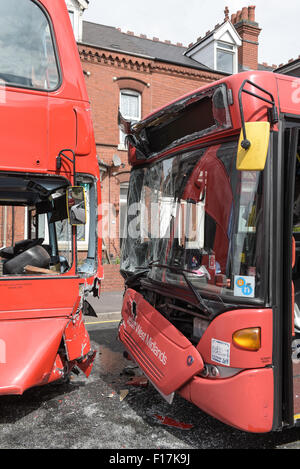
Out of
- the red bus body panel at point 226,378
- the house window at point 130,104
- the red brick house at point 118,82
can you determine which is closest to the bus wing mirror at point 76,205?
the red bus body panel at point 226,378

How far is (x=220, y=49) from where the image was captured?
688 inches

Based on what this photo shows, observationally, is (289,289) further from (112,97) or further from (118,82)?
(118,82)

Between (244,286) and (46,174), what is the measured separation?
217 cm

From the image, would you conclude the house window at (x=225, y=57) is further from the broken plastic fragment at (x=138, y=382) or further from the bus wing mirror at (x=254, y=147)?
the bus wing mirror at (x=254, y=147)

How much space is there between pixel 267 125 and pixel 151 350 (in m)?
2.17

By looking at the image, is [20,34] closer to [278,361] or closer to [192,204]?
[192,204]

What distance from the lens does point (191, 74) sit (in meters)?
16.1

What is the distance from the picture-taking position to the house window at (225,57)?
57.4ft

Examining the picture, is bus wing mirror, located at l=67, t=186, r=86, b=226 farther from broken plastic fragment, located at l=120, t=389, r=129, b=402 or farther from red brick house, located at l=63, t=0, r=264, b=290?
red brick house, located at l=63, t=0, r=264, b=290

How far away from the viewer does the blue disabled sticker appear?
8.74 feet

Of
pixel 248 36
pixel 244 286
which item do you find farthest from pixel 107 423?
pixel 248 36

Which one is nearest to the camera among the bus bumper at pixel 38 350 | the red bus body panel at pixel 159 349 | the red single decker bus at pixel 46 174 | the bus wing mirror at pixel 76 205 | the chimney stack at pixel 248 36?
the red bus body panel at pixel 159 349

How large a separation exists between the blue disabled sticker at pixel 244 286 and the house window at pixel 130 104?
12.8m

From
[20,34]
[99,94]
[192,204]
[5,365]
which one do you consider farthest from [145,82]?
[5,365]
